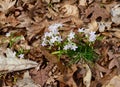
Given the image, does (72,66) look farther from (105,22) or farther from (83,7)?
(83,7)

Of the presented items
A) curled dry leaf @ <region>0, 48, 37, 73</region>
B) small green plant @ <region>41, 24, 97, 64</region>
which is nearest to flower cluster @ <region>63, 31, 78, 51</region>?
small green plant @ <region>41, 24, 97, 64</region>

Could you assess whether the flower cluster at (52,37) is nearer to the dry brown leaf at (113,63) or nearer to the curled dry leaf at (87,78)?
the curled dry leaf at (87,78)

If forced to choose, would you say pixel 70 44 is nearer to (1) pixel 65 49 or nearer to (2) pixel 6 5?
(1) pixel 65 49

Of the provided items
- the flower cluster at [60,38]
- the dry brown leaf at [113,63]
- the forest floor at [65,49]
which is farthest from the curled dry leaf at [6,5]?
the dry brown leaf at [113,63]

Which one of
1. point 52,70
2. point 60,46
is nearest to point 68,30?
point 60,46

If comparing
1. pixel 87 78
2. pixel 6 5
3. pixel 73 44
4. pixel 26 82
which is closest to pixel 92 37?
pixel 73 44

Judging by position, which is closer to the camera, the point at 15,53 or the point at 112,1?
the point at 15,53
